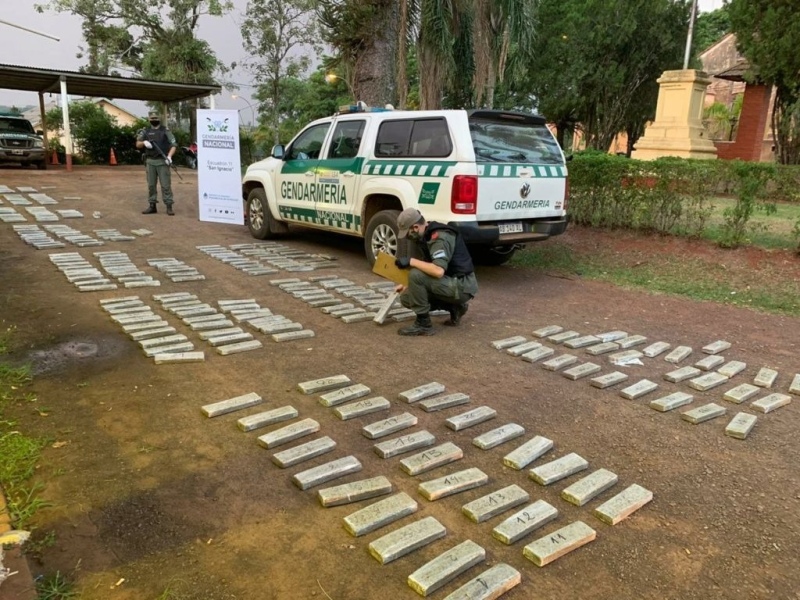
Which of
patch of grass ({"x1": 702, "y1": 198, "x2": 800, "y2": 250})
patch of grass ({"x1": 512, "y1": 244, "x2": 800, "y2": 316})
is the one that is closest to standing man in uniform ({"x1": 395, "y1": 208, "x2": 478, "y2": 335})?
patch of grass ({"x1": 512, "y1": 244, "x2": 800, "y2": 316})

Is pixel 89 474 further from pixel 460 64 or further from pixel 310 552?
pixel 460 64

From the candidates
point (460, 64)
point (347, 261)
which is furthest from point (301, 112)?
point (347, 261)

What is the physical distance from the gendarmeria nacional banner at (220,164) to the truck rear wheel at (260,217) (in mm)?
559

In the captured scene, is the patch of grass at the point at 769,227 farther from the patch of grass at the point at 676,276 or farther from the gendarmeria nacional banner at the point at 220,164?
the gendarmeria nacional banner at the point at 220,164

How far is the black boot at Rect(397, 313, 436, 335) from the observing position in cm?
525

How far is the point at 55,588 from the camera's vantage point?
86.4 inches

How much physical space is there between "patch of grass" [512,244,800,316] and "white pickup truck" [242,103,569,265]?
962 millimetres

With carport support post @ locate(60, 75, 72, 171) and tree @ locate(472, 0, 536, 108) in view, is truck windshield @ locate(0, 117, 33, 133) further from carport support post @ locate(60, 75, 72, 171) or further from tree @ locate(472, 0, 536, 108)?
tree @ locate(472, 0, 536, 108)

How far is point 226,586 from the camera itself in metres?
2.26

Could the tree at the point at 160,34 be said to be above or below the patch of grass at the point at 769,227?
above

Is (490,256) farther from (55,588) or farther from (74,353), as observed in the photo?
(55,588)

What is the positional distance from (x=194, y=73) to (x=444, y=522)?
26532 mm

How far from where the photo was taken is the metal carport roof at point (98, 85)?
16484 millimetres

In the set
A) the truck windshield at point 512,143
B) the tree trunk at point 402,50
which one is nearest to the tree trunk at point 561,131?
the tree trunk at point 402,50
